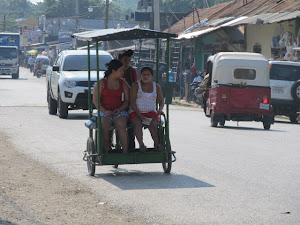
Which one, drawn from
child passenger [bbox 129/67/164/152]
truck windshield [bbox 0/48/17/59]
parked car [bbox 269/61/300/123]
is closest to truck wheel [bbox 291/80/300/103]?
parked car [bbox 269/61/300/123]

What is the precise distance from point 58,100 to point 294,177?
12383 mm

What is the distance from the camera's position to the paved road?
24.9 feet

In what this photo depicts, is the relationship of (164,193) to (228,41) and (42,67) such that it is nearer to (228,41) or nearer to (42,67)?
(228,41)

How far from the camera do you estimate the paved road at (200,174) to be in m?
7.60

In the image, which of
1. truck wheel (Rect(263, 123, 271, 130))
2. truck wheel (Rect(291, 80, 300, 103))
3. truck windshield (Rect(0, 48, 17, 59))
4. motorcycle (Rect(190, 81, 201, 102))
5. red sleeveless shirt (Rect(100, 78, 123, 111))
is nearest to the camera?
red sleeveless shirt (Rect(100, 78, 123, 111))

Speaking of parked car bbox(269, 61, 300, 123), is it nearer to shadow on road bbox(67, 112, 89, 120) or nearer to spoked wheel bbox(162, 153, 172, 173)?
shadow on road bbox(67, 112, 89, 120)

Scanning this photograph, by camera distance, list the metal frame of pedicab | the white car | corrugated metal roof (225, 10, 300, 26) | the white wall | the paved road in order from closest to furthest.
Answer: the paved road < the metal frame of pedicab < the white car < corrugated metal roof (225, 10, 300, 26) < the white wall

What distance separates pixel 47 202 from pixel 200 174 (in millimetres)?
2877

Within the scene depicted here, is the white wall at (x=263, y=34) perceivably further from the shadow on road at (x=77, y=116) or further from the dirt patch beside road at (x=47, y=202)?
the dirt patch beside road at (x=47, y=202)

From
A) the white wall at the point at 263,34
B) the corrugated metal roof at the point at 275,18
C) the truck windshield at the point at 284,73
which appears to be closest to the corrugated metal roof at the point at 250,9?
the corrugated metal roof at the point at 275,18

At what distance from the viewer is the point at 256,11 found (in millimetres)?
36656

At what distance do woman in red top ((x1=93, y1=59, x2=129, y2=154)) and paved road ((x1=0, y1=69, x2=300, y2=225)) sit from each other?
23.5 inches

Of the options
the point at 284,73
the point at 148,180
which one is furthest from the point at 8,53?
the point at 148,180

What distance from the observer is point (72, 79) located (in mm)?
20891
